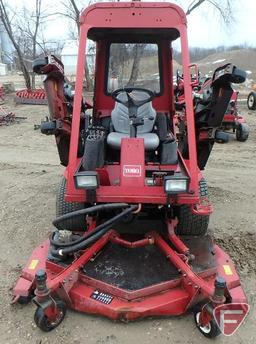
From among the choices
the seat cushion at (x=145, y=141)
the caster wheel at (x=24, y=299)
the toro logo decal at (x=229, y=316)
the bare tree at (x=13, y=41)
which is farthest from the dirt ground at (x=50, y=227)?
the bare tree at (x=13, y=41)

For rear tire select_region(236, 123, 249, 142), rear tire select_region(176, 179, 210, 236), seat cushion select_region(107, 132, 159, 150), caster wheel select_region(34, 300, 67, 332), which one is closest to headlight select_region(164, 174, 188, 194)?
seat cushion select_region(107, 132, 159, 150)

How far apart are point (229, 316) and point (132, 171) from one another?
121 cm

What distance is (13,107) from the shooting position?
45.0 ft

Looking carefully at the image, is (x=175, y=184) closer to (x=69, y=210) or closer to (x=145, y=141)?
(x=145, y=141)

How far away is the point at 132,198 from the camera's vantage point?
312cm

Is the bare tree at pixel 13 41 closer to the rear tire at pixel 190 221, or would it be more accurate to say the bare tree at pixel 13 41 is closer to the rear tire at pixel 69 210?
the rear tire at pixel 69 210

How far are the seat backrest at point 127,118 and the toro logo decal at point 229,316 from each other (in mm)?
1766

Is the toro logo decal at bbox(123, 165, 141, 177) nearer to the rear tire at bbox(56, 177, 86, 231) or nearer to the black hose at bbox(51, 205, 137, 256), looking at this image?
the black hose at bbox(51, 205, 137, 256)

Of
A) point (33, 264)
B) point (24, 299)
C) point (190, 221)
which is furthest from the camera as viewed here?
point (190, 221)

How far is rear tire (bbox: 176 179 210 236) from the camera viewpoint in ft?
12.6

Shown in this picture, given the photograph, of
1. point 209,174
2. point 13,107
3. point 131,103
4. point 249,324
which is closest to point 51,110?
point 131,103

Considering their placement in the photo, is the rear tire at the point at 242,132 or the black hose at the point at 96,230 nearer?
the black hose at the point at 96,230

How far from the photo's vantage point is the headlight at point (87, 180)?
308 centimetres

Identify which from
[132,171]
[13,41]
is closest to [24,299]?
[132,171]
